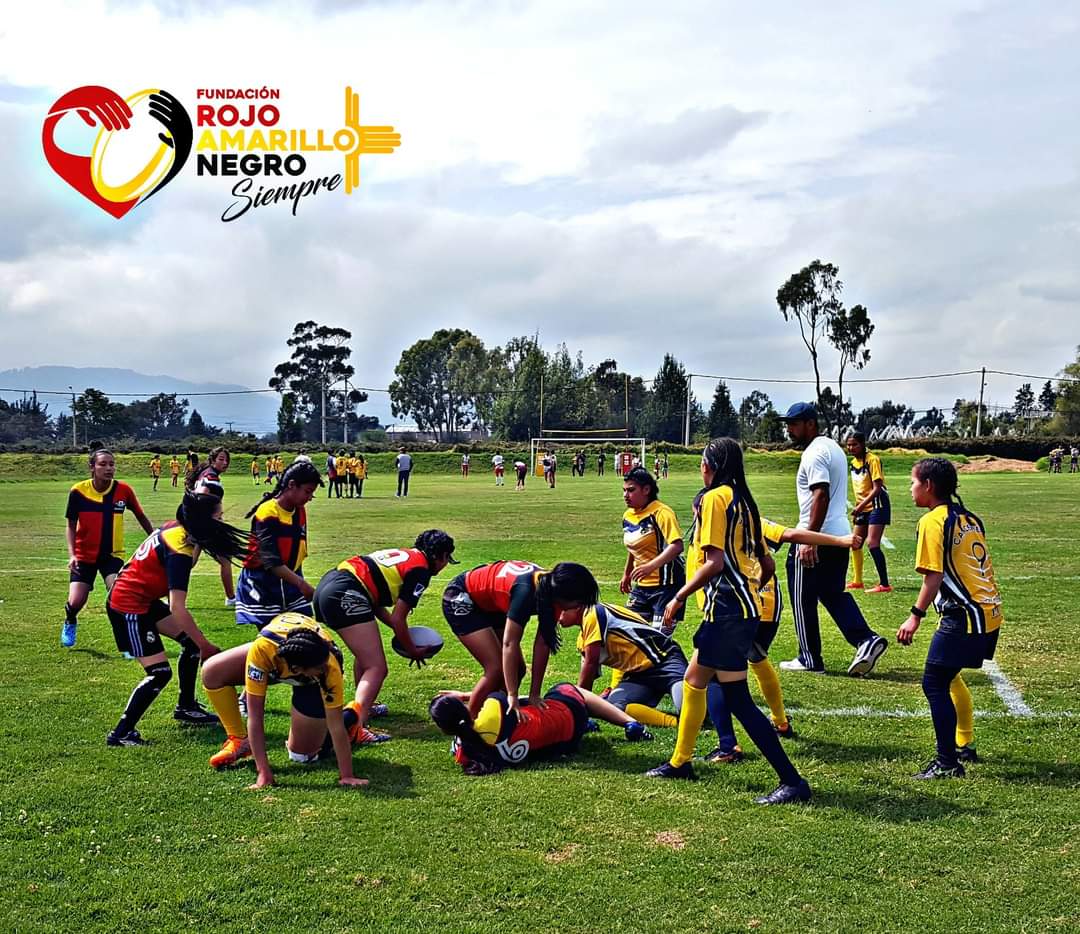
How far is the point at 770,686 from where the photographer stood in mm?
6559

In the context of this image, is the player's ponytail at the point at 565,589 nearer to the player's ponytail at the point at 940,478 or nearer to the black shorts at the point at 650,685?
the black shorts at the point at 650,685

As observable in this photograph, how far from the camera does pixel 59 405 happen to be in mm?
82438

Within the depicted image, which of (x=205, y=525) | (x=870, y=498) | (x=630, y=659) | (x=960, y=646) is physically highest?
(x=205, y=525)

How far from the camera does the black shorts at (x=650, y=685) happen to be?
23.7ft

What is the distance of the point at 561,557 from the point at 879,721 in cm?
1005

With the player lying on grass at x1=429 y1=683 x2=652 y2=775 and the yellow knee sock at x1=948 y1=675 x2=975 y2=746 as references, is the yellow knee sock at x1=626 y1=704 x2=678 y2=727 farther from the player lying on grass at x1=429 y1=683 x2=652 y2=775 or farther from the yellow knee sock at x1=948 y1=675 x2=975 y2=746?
the yellow knee sock at x1=948 y1=675 x2=975 y2=746

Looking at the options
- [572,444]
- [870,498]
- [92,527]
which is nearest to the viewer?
[92,527]

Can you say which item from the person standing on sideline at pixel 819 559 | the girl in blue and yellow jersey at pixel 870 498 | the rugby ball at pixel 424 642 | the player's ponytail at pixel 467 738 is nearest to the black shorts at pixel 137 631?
the rugby ball at pixel 424 642

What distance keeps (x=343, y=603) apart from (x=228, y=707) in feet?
3.28

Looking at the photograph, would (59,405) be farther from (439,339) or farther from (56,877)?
(56,877)

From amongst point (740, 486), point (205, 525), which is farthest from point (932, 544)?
point (205, 525)

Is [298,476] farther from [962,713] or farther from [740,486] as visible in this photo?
[962,713]

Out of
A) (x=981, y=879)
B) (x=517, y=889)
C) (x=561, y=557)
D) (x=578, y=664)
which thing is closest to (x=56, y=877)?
(x=517, y=889)

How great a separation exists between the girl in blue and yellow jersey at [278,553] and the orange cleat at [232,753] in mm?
1256
